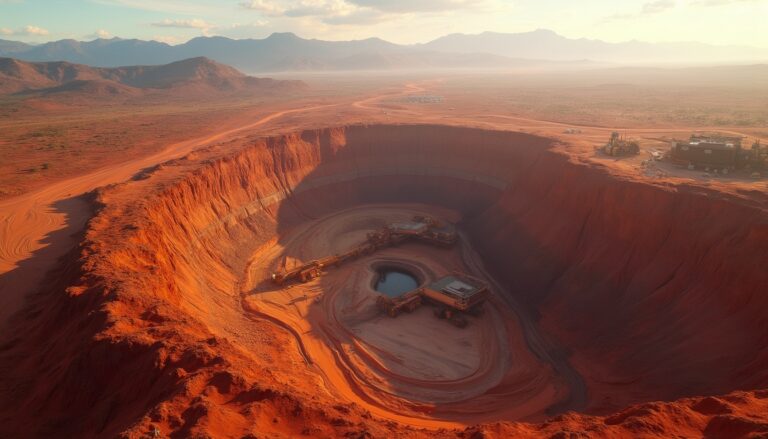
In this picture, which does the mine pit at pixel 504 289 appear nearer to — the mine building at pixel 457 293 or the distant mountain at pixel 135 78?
the mine building at pixel 457 293

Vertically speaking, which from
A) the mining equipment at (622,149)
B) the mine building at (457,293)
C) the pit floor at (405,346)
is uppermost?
the mining equipment at (622,149)

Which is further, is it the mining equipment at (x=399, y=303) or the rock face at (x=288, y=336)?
the mining equipment at (x=399, y=303)

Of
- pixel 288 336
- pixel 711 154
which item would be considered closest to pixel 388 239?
pixel 288 336

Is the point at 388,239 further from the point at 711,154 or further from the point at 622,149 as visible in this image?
the point at 711,154

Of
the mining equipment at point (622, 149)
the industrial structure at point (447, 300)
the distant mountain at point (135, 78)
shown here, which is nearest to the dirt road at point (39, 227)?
the industrial structure at point (447, 300)

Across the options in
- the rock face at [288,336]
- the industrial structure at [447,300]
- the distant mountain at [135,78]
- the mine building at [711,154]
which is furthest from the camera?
the distant mountain at [135,78]

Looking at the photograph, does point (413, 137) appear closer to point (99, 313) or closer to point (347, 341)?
point (347, 341)
